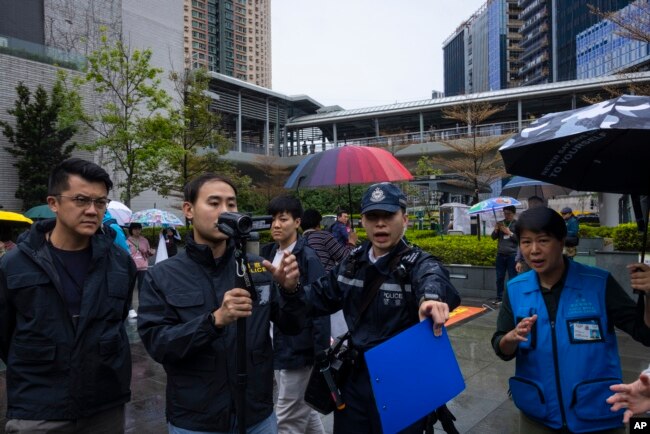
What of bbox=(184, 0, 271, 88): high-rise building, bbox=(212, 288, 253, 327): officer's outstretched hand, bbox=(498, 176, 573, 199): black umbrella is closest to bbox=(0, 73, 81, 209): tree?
bbox=(498, 176, 573, 199): black umbrella

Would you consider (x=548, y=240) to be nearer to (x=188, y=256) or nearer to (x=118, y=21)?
(x=188, y=256)

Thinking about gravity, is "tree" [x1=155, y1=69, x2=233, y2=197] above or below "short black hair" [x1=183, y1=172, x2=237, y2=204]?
above

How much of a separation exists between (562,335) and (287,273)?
1295mm

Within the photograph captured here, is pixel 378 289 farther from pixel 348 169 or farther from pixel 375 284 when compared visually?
pixel 348 169

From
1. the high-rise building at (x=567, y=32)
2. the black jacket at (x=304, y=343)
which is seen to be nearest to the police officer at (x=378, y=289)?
the black jacket at (x=304, y=343)

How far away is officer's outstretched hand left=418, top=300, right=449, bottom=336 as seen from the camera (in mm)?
1989

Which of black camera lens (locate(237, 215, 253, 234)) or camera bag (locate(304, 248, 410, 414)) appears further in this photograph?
camera bag (locate(304, 248, 410, 414))

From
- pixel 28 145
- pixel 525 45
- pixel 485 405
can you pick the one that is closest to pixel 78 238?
pixel 485 405

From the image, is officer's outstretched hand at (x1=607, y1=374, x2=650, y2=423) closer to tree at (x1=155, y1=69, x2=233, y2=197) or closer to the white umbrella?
the white umbrella

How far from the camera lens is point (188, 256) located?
2164 mm

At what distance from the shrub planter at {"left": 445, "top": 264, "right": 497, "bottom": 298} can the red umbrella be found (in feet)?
20.2

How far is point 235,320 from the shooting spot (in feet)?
6.29

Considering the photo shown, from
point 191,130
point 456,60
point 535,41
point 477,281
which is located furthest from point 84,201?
point 456,60

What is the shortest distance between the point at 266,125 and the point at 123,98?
84.7 ft
